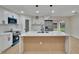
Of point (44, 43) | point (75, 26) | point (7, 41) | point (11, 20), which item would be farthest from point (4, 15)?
point (75, 26)

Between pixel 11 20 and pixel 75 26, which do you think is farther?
pixel 75 26

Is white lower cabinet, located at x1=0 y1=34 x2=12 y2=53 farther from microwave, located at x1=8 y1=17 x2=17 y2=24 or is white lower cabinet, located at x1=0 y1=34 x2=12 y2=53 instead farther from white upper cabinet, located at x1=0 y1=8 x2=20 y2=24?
microwave, located at x1=8 y1=17 x2=17 y2=24

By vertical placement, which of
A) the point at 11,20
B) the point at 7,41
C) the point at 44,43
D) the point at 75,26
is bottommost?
the point at 44,43

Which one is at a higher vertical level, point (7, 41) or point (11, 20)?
point (11, 20)

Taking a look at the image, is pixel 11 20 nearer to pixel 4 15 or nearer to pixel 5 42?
pixel 4 15

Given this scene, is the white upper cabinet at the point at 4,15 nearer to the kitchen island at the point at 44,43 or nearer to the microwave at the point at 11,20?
the microwave at the point at 11,20

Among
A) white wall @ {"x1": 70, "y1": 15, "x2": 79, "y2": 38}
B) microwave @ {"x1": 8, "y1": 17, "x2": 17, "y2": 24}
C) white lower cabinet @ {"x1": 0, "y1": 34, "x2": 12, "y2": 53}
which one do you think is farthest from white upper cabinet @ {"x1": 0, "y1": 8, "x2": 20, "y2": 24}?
white wall @ {"x1": 70, "y1": 15, "x2": 79, "y2": 38}

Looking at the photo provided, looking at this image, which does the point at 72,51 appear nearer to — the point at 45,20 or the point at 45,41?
the point at 45,41

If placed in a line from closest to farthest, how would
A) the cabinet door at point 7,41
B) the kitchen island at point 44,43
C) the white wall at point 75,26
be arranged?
the cabinet door at point 7,41, the kitchen island at point 44,43, the white wall at point 75,26

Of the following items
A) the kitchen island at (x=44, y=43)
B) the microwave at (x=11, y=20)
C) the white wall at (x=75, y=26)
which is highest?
the microwave at (x=11, y=20)

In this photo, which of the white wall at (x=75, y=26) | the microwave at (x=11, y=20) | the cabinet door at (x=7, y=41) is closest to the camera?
Result: the cabinet door at (x=7, y=41)

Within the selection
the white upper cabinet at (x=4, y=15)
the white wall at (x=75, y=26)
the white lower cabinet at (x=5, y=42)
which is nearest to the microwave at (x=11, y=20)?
the white upper cabinet at (x=4, y=15)
